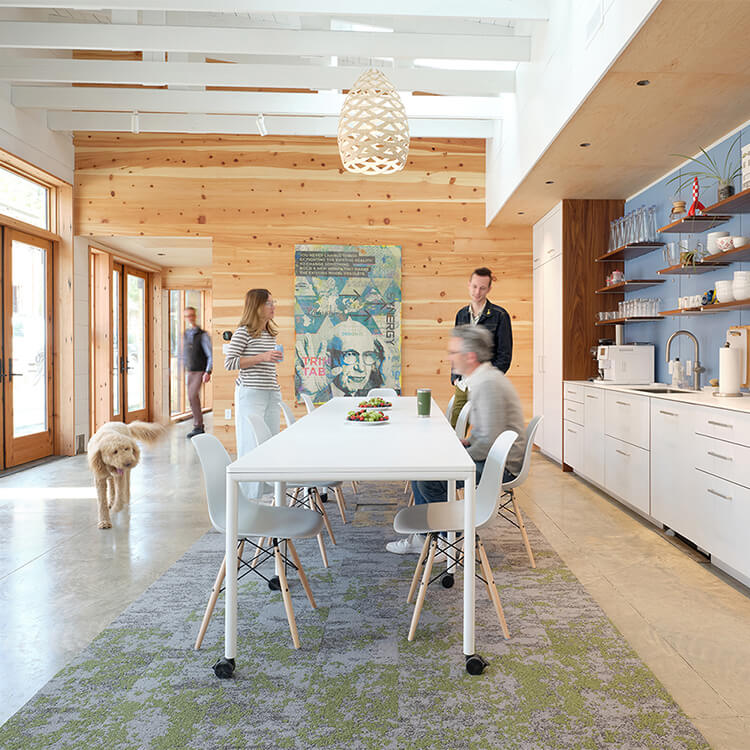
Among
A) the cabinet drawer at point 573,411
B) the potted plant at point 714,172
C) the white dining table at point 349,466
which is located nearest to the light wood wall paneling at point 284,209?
the cabinet drawer at point 573,411

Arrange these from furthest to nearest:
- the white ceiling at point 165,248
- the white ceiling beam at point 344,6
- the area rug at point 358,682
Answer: the white ceiling at point 165,248 < the white ceiling beam at point 344,6 < the area rug at point 358,682

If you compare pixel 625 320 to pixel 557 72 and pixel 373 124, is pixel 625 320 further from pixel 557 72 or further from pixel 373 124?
pixel 373 124

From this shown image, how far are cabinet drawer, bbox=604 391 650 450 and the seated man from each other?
1.26m

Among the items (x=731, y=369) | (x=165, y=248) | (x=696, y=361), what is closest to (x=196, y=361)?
(x=165, y=248)

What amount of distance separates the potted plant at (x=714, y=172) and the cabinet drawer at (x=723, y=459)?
5.03ft

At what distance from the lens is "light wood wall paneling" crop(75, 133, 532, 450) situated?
7.04 meters

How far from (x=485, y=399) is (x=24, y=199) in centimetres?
563

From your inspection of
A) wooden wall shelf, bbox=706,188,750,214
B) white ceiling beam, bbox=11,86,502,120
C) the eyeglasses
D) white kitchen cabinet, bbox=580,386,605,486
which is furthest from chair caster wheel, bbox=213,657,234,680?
the eyeglasses

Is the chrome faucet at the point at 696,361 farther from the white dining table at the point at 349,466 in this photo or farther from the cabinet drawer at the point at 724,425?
the white dining table at the point at 349,466

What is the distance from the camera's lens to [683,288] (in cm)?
477

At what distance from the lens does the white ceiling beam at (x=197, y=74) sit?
513 cm

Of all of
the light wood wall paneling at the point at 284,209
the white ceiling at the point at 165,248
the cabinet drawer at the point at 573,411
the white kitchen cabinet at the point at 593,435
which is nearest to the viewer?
the white kitchen cabinet at the point at 593,435

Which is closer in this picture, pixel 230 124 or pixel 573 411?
pixel 573 411

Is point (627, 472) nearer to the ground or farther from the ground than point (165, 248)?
nearer to the ground
